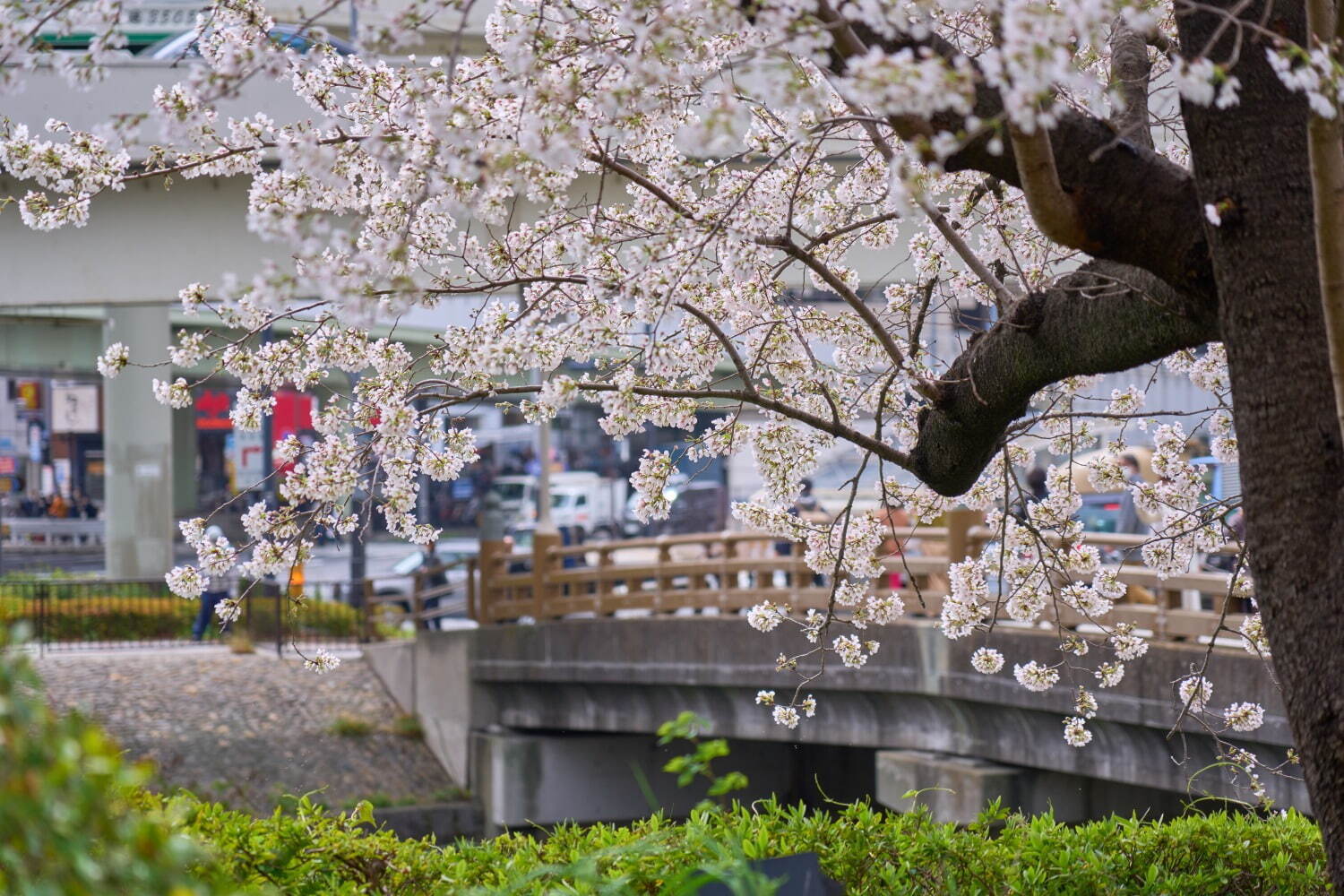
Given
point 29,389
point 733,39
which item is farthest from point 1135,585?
point 29,389

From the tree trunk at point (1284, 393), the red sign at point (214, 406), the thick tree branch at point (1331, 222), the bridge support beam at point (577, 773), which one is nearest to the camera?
the thick tree branch at point (1331, 222)

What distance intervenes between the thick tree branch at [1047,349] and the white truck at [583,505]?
27.3m

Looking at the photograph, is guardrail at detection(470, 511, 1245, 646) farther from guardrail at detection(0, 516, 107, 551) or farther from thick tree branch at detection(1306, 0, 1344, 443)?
guardrail at detection(0, 516, 107, 551)

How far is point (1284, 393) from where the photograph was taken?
3.84 metres

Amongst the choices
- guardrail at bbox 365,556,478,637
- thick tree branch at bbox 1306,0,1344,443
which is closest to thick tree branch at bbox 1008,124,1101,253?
thick tree branch at bbox 1306,0,1344,443

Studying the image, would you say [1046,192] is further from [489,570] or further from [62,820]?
[489,570]

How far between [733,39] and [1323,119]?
2.88 m

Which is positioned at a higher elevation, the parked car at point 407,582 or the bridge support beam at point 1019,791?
the parked car at point 407,582

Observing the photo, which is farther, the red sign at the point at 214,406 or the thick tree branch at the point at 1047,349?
the red sign at the point at 214,406

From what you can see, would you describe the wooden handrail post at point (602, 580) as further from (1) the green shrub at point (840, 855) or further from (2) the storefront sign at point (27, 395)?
(2) the storefront sign at point (27, 395)

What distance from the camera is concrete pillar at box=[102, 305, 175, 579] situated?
22.5 meters

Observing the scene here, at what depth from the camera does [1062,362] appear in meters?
4.77

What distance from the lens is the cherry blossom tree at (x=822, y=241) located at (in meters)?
3.73

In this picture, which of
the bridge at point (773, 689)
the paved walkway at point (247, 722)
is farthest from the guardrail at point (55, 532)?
the bridge at point (773, 689)
